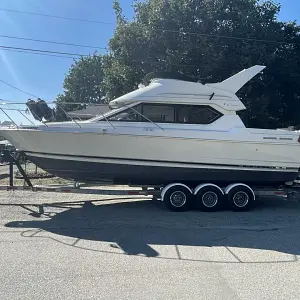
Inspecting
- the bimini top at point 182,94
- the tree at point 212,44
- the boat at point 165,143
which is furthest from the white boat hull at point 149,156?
the tree at point 212,44

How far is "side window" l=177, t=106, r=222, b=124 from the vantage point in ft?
31.1

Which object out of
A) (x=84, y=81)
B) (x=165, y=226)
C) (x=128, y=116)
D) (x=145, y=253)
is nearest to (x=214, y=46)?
(x=128, y=116)

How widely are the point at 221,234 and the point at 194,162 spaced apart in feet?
9.37

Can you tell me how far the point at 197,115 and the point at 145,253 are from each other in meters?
4.90

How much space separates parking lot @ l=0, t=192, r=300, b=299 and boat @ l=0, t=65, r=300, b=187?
1.02m

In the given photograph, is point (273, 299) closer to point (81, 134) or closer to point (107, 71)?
point (81, 134)

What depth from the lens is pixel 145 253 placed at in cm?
555

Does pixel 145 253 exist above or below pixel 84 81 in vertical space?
below

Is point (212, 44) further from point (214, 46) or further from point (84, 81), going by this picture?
point (84, 81)

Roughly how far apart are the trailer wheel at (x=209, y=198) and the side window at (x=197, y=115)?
5.65ft

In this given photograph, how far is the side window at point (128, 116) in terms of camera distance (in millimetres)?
9320

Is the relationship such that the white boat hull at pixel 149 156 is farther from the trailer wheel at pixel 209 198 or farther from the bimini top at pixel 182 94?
the bimini top at pixel 182 94

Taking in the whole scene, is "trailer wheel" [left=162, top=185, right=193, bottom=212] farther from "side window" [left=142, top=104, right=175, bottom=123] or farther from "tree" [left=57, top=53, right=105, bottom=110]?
"tree" [left=57, top=53, right=105, bottom=110]

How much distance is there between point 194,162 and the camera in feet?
30.6
